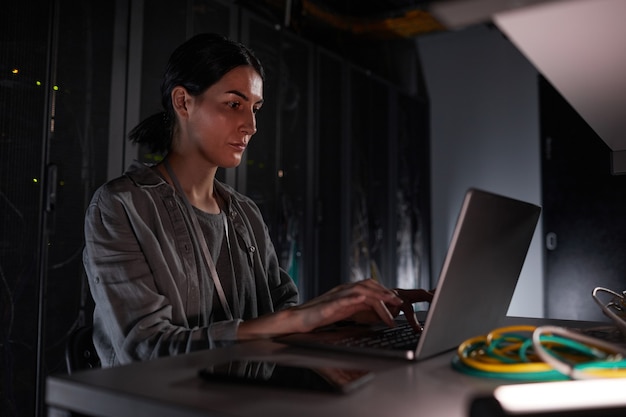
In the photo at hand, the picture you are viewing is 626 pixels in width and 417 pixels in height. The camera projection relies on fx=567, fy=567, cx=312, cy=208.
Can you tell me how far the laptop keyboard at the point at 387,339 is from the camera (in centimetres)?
80

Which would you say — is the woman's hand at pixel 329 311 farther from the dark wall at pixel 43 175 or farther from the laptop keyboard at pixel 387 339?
the dark wall at pixel 43 175

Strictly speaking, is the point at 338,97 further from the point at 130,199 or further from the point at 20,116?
the point at 130,199

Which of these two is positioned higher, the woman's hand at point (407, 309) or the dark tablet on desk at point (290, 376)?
the woman's hand at point (407, 309)

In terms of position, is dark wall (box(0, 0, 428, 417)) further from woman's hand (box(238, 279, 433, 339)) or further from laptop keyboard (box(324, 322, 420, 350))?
laptop keyboard (box(324, 322, 420, 350))

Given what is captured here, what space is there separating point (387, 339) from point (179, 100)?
0.88 metres

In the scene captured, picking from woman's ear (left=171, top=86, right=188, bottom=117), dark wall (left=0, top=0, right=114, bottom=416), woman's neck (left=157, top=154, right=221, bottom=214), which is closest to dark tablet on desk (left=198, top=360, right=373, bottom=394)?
woman's neck (left=157, top=154, right=221, bottom=214)

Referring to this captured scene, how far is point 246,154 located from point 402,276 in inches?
71.7

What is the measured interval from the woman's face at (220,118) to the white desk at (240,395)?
83cm

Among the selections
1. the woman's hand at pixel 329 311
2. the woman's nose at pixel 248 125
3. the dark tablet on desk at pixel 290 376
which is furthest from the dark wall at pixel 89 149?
the dark tablet on desk at pixel 290 376

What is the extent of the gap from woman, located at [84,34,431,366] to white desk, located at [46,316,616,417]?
24cm

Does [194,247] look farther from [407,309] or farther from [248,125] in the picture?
[407,309]

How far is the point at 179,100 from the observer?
4.75 ft

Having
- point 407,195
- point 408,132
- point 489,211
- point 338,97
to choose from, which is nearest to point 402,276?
point 407,195

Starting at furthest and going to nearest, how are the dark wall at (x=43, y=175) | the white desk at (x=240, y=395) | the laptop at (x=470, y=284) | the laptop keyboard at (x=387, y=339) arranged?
the dark wall at (x=43, y=175) → the laptop keyboard at (x=387, y=339) → the laptop at (x=470, y=284) → the white desk at (x=240, y=395)
